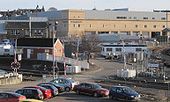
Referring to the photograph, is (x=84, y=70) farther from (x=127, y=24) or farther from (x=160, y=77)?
(x=127, y=24)

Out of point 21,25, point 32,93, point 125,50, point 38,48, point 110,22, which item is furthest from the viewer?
point 110,22

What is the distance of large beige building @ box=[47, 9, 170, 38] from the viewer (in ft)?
483

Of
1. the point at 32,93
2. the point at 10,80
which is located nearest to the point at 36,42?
the point at 10,80

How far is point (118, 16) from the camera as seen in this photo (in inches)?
6176

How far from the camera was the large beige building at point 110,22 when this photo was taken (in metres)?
147

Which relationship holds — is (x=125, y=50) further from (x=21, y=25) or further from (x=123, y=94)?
(x=123, y=94)

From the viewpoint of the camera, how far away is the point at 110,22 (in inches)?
6088

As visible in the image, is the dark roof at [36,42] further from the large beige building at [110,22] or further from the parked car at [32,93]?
the large beige building at [110,22]

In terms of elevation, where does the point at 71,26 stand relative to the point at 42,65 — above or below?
above

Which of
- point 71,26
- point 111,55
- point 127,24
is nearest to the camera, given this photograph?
point 111,55

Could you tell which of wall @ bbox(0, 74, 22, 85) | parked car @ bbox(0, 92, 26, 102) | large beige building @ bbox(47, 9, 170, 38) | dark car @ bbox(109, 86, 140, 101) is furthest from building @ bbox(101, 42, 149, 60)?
parked car @ bbox(0, 92, 26, 102)

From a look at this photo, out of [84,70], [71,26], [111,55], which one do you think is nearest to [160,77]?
[84,70]

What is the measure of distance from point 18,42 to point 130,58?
22456mm

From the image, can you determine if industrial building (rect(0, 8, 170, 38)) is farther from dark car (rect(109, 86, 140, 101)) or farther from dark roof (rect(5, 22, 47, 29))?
dark car (rect(109, 86, 140, 101))
